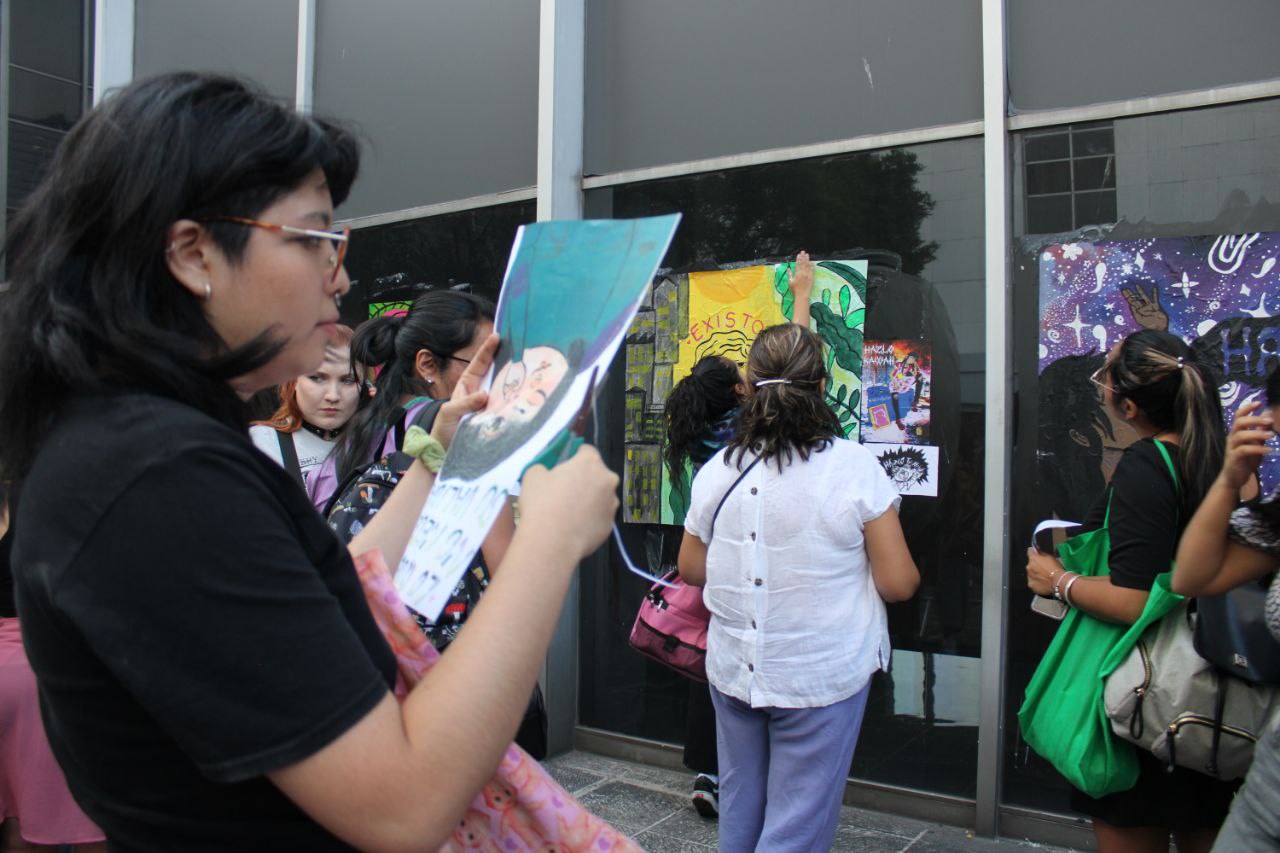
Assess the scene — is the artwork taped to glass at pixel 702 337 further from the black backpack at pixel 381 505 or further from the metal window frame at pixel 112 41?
the metal window frame at pixel 112 41

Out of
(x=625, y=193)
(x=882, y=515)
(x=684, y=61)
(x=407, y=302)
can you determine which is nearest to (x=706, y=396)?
(x=882, y=515)

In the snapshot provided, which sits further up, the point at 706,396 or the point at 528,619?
the point at 706,396

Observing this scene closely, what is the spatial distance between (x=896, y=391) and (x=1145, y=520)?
155 cm

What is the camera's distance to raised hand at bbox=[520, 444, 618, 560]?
3.57 feet

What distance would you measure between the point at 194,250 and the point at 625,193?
3.92 meters

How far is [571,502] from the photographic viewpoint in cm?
111

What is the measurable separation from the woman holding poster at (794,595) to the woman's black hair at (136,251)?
1.90 m

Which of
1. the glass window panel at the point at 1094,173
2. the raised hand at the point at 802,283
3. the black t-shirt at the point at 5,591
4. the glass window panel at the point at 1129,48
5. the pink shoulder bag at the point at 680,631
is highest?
the glass window panel at the point at 1129,48

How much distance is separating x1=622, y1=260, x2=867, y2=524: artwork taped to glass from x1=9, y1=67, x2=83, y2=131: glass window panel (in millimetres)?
5361

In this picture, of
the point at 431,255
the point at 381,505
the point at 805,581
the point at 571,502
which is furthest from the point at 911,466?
the point at 571,502

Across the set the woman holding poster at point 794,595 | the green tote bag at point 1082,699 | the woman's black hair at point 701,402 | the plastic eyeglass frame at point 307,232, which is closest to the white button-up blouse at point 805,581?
the woman holding poster at point 794,595

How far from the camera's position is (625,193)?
484 cm

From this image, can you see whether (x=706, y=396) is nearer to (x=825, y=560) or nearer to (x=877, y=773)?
(x=825, y=560)

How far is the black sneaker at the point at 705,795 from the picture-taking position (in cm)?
412
